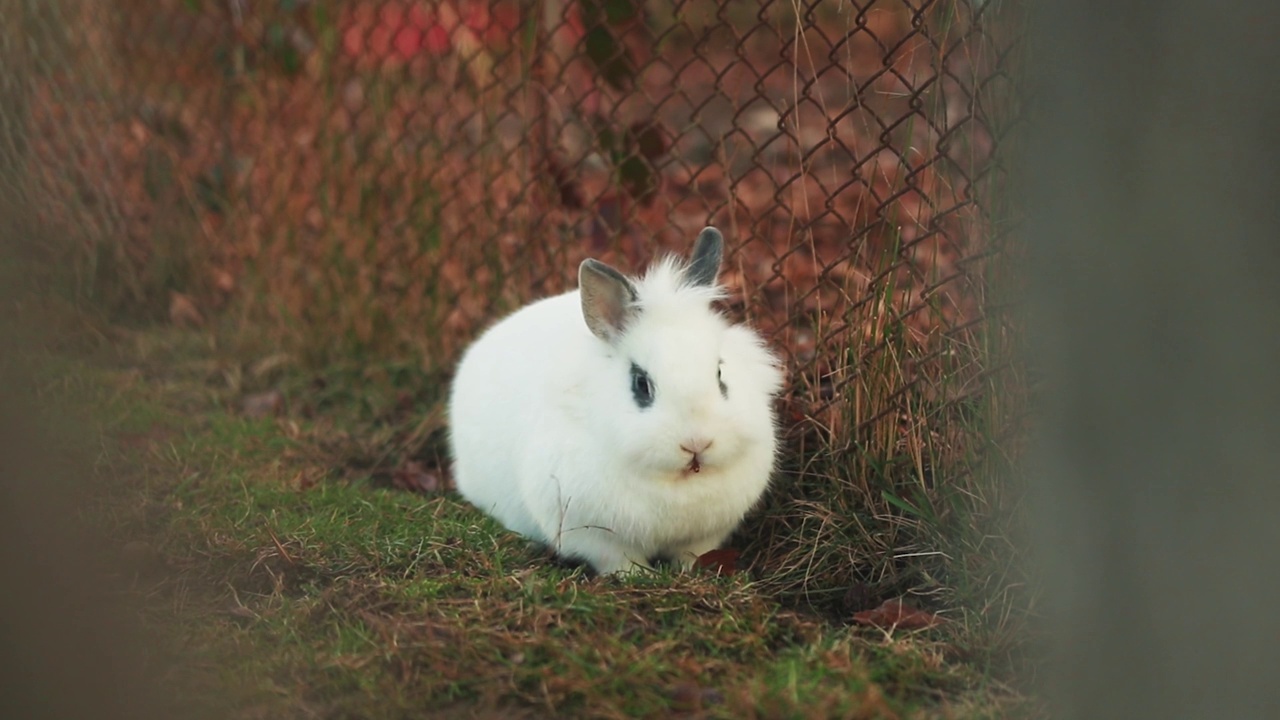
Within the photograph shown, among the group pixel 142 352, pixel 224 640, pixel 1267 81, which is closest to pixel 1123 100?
pixel 1267 81

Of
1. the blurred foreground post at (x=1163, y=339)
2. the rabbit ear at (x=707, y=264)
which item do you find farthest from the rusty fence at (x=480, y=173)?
the blurred foreground post at (x=1163, y=339)

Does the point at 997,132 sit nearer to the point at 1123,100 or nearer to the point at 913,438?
the point at 913,438

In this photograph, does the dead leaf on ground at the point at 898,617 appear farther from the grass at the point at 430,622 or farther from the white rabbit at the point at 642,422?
the white rabbit at the point at 642,422

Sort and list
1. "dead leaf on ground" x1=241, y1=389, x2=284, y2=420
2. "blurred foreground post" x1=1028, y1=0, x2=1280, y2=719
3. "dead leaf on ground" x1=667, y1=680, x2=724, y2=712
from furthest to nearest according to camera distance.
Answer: "dead leaf on ground" x1=241, y1=389, x2=284, y2=420 < "dead leaf on ground" x1=667, y1=680, x2=724, y2=712 < "blurred foreground post" x1=1028, y1=0, x2=1280, y2=719

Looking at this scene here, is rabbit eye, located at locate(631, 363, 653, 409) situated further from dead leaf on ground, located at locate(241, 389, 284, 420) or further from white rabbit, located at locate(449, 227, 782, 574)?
dead leaf on ground, located at locate(241, 389, 284, 420)

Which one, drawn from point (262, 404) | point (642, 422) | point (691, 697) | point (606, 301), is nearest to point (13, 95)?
point (262, 404)

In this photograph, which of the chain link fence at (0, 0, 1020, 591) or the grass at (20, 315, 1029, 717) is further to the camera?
the chain link fence at (0, 0, 1020, 591)

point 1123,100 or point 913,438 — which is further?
point 913,438

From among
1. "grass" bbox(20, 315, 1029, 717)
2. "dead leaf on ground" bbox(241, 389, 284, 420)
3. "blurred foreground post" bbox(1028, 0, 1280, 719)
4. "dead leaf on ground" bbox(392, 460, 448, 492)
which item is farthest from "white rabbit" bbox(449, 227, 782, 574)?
"dead leaf on ground" bbox(241, 389, 284, 420)
